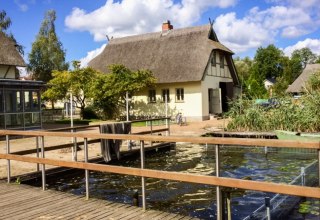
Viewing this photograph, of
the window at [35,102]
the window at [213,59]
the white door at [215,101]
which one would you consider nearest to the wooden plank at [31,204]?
the window at [35,102]

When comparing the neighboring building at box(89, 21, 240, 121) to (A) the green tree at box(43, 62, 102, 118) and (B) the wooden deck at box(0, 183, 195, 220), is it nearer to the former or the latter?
(A) the green tree at box(43, 62, 102, 118)

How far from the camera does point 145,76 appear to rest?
90.3 ft

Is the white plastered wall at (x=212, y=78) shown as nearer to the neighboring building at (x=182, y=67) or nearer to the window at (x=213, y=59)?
the neighboring building at (x=182, y=67)

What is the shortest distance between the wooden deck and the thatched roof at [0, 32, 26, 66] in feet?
62.9

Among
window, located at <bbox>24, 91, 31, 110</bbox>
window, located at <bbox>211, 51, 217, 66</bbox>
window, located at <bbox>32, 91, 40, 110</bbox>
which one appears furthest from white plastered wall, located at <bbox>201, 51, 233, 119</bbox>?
window, located at <bbox>24, 91, 31, 110</bbox>

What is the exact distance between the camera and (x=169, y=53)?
30.3 metres

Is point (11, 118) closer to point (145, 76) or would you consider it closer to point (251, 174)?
point (145, 76)

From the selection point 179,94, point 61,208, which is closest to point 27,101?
point 179,94

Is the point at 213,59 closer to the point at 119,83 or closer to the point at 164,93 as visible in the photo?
the point at 164,93

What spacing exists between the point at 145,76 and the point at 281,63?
5862cm

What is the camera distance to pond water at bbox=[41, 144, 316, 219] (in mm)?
7680

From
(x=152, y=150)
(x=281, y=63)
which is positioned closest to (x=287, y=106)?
(x=152, y=150)

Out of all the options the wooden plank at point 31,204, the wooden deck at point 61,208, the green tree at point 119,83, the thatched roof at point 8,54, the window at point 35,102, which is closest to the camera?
the wooden deck at point 61,208

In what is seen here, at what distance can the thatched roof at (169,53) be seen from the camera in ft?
91.9
